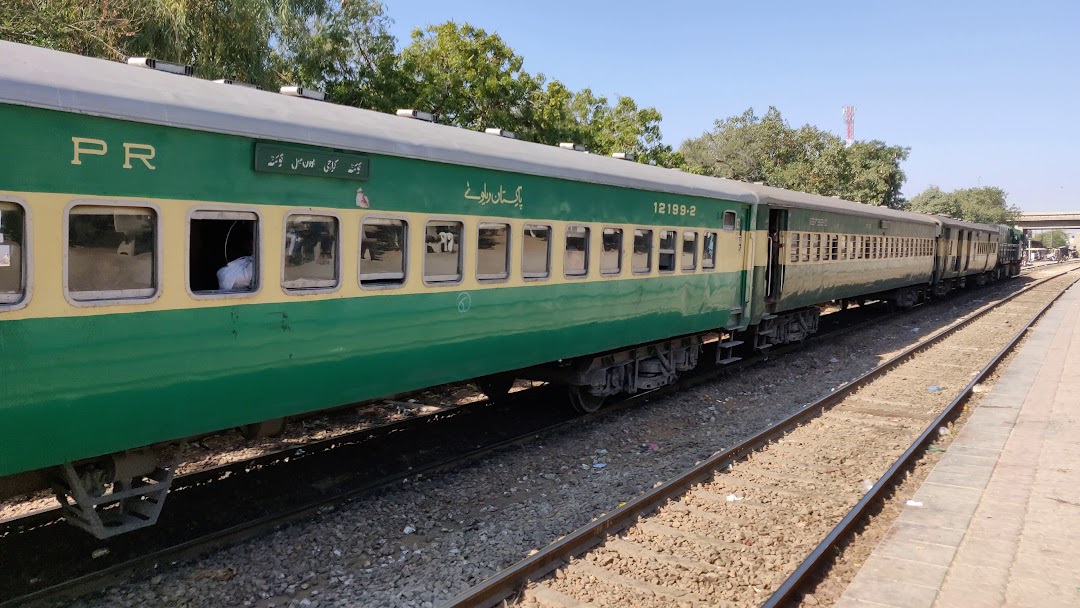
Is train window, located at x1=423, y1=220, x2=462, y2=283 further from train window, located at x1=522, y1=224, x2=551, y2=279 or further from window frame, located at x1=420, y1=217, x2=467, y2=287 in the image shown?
train window, located at x1=522, y1=224, x2=551, y2=279

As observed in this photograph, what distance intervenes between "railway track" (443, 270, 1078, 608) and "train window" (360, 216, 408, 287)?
2560mm

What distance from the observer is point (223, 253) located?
5.27 metres

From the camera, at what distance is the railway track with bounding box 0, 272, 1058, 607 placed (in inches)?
208

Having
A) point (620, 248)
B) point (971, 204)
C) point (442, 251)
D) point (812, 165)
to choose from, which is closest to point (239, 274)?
point (442, 251)

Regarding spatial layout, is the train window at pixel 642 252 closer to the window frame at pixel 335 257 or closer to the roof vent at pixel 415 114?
the roof vent at pixel 415 114

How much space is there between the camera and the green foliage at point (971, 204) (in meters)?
93.5

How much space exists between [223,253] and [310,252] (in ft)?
2.18

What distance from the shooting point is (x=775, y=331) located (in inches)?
606

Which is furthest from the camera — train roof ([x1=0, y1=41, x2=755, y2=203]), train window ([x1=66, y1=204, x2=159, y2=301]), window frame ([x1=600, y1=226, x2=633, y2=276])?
window frame ([x1=600, y1=226, x2=633, y2=276])

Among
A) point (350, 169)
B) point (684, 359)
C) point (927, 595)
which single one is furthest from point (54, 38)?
point (927, 595)

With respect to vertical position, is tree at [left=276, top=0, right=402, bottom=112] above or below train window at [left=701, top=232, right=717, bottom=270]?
above

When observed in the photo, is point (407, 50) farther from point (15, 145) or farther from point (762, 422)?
point (15, 145)

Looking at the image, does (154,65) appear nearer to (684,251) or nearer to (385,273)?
(385,273)

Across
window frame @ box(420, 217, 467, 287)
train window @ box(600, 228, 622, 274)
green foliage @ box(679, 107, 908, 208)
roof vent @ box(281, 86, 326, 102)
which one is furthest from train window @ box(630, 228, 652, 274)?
green foliage @ box(679, 107, 908, 208)
